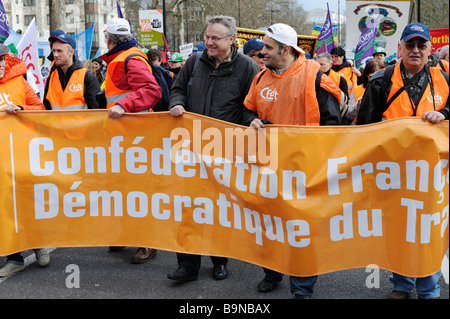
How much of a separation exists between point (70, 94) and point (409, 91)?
3.15 m

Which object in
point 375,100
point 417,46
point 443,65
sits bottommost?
point 375,100

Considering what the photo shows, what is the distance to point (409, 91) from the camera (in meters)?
4.25

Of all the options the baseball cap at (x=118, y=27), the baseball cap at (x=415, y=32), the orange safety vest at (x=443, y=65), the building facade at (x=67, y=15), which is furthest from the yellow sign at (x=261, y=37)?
the building facade at (x=67, y=15)

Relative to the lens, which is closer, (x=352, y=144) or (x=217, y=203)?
(x=352, y=144)

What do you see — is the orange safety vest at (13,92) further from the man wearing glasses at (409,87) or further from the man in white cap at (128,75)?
the man wearing glasses at (409,87)

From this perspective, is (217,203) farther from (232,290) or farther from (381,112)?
(381,112)

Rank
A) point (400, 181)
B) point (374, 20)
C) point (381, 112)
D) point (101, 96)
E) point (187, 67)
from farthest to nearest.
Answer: point (374, 20) → point (101, 96) → point (187, 67) → point (381, 112) → point (400, 181)

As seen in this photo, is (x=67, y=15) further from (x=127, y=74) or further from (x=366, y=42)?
(x=127, y=74)

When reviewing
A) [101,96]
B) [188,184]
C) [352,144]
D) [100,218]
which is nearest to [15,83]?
[101,96]

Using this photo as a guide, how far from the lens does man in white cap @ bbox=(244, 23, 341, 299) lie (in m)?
4.35

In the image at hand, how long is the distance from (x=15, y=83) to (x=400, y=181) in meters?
3.49

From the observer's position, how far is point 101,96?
5469mm

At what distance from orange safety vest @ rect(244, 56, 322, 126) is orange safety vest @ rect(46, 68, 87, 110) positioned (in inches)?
78.3

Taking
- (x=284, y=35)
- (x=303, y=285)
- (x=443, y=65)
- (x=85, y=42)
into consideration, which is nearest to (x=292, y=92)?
(x=284, y=35)
